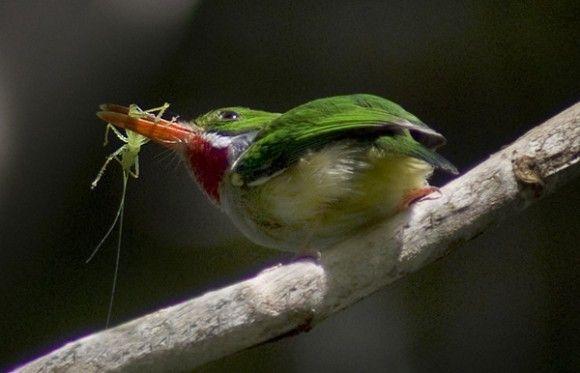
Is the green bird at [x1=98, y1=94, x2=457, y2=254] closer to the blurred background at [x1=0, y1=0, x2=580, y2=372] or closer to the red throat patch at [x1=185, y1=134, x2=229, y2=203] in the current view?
the red throat patch at [x1=185, y1=134, x2=229, y2=203]

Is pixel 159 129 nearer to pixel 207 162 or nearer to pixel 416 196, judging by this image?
pixel 207 162

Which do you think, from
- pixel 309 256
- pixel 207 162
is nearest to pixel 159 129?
pixel 207 162

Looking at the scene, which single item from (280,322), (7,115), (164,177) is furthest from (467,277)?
(280,322)

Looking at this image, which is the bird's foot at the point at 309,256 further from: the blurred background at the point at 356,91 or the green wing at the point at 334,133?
the blurred background at the point at 356,91

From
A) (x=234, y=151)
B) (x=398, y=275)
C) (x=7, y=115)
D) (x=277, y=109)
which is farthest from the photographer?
(x=277, y=109)

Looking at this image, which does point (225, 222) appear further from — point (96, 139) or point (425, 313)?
point (425, 313)

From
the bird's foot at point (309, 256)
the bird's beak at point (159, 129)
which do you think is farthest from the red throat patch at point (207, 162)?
the bird's foot at point (309, 256)
